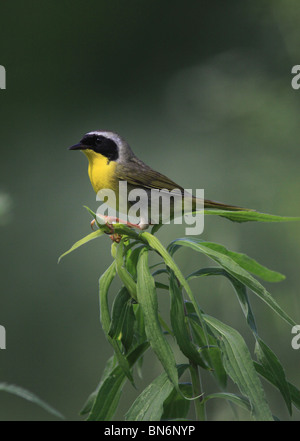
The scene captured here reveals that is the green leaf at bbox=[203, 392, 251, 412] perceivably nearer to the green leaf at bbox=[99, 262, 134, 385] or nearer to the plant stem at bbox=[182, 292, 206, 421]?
the plant stem at bbox=[182, 292, 206, 421]

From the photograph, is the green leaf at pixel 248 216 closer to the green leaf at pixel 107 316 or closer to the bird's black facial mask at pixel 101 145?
the green leaf at pixel 107 316

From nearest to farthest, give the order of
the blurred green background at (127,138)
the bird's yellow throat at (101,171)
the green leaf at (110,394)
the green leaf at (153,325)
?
the green leaf at (153,325), the green leaf at (110,394), the bird's yellow throat at (101,171), the blurred green background at (127,138)

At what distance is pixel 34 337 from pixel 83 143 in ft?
3.63

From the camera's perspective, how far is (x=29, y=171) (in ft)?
8.02

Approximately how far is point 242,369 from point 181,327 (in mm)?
116

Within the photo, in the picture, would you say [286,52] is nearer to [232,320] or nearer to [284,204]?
[284,204]

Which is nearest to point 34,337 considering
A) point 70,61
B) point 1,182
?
point 1,182

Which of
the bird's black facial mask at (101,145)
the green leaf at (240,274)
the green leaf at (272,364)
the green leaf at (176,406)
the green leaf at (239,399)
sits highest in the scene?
the bird's black facial mask at (101,145)

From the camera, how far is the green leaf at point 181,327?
842 millimetres

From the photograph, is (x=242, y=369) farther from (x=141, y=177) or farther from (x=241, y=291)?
(x=141, y=177)

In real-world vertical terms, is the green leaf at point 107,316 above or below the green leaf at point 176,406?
above

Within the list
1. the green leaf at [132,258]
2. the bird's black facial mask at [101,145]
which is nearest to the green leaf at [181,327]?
the green leaf at [132,258]

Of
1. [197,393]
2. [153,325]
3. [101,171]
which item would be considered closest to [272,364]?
[197,393]

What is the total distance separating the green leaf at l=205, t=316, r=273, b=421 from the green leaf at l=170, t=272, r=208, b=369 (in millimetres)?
45
